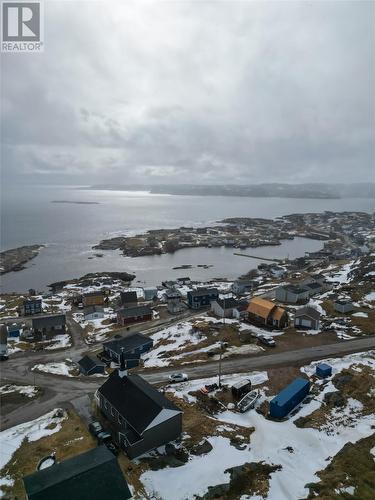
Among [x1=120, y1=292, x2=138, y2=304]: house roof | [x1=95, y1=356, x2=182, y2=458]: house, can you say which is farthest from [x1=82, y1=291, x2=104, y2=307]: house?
[x1=95, y1=356, x2=182, y2=458]: house

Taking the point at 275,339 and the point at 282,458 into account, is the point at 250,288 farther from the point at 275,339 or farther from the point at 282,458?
the point at 282,458

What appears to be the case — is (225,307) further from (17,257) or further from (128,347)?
(17,257)

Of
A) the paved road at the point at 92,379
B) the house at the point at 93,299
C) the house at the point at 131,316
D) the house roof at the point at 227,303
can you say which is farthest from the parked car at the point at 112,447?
the house at the point at 93,299

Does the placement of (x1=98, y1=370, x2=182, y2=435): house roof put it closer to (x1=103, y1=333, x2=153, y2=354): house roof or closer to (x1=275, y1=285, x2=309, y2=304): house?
(x1=103, y1=333, x2=153, y2=354): house roof

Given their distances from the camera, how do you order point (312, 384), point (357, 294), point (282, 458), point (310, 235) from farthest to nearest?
1. point (310, 235)
2. point (357, 294)
3. point (312, 384)
4. point (282, 458)

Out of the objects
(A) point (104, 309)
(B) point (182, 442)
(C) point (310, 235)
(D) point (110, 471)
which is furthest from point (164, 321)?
(C) point (310, 235)
